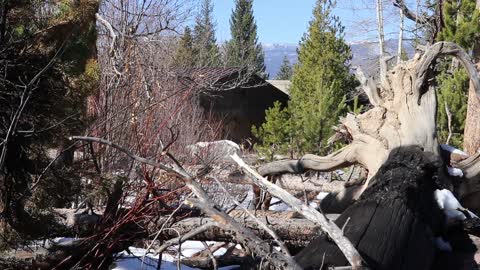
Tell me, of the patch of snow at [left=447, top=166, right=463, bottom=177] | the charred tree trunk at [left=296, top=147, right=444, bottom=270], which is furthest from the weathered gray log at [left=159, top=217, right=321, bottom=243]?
Answer: the patch of snow at [left=447, top=166, right=463, bottom=177]

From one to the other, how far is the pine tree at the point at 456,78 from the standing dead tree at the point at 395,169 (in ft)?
13.9

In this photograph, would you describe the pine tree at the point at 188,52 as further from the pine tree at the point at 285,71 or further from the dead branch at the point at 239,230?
the pine tree at the point at 285,71

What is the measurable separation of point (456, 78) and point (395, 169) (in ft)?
22.4

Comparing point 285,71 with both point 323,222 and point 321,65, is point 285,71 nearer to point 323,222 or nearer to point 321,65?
point 321,65

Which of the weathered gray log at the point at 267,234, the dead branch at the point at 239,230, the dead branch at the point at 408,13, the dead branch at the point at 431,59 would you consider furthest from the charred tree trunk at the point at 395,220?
the dead branch at the point at 408,13

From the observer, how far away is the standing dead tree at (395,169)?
3.37 m

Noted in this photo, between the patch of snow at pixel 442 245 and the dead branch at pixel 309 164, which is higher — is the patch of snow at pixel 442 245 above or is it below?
below

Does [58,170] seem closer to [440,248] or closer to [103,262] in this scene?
[103,262]

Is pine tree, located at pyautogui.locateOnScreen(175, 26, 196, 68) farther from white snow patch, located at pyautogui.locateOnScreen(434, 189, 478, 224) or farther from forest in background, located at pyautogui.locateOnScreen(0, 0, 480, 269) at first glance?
white snow patch, located at pyautogui.locateOnScreen(434, 189, 478, 224)

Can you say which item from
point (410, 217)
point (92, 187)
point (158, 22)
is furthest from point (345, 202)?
point (158, 22)

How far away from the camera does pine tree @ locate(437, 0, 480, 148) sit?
10.2m

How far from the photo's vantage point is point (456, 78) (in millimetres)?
10680

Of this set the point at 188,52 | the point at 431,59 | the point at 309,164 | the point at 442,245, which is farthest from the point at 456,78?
the point at 188,52

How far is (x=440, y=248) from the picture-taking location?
457 centimetres
